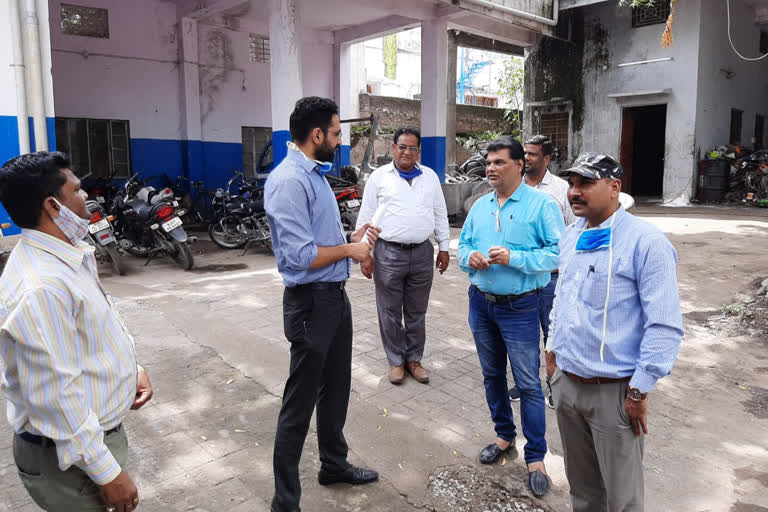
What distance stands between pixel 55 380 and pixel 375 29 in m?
11.4

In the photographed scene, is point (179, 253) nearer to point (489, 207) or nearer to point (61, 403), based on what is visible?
point (489, 207)

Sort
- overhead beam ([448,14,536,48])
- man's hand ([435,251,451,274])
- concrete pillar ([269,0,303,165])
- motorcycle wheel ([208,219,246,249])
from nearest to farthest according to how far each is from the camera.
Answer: man's hand ([435,251,451,274])
concrete pillar ([269,0,303,165])
motorcycle wheel ([208,219,246,249])
overhead beam ([448,14,536,48])

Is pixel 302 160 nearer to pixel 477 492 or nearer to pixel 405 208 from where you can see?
pixel 405 208

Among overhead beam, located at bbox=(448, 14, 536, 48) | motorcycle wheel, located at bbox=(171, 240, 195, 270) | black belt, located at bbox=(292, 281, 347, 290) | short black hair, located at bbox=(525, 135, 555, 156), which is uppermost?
overhead beam, located at bbox=(448, 14, 536, 48)

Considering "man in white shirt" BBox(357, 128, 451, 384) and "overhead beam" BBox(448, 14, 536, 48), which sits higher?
"overhead beam" BBox(448, 14, 536, 48)

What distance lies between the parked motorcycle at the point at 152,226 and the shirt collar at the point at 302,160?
17.4ft

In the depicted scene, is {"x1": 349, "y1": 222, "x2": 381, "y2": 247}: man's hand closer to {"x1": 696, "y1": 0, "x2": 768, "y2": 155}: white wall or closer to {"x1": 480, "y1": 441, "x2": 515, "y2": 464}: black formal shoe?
{"x1": 480, "y1": 441, "x2": 515, "y2": 464}: black formal shoe

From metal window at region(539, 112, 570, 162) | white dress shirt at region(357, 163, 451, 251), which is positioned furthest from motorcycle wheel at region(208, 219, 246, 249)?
metal window at region(539, 112, 570, 162)

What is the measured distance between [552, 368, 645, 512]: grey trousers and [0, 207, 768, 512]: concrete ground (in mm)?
561

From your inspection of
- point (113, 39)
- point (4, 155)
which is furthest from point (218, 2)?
point (4, 155)

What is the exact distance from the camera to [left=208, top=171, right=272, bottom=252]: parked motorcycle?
8.57 m

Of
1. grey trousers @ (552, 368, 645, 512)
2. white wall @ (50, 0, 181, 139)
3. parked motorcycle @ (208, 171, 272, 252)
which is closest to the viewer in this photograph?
grey trousers @ (552, 368, 645, 512)

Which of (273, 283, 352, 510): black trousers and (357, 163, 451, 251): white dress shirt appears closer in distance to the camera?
(273, 283, 352, 510): black trousers

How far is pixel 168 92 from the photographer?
11070 millimetres
